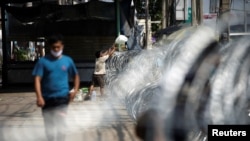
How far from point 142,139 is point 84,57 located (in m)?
13.4

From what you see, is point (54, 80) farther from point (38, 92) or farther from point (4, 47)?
point (4, 47)

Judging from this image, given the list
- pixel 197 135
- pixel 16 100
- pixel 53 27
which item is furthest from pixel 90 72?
pixel 197 135

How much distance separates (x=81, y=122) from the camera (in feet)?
30.3

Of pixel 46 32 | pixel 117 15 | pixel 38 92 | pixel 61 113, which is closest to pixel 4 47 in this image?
pixel 46 32

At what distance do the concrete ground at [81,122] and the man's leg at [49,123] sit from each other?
815 mm

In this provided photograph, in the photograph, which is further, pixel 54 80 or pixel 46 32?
pixel 46 32

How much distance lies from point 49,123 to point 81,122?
246 centimetres

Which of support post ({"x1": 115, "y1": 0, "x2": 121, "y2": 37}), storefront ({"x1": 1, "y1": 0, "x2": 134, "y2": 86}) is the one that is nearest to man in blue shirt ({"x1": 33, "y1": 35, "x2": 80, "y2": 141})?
support post ({"x1": 115, "y1": 0, "x2": 121, "y2": 37})

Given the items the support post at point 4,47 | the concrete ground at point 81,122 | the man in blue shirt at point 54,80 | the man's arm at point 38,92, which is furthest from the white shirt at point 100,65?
the man's arm at point 38,92

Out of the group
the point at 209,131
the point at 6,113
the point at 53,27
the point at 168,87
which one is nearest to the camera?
the point at 168,87

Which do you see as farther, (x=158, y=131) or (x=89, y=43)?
(x=89, y=43)

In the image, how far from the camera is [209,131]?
4.34 m

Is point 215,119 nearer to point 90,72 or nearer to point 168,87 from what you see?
point 168,87

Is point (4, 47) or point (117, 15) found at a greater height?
point (117, 15)
